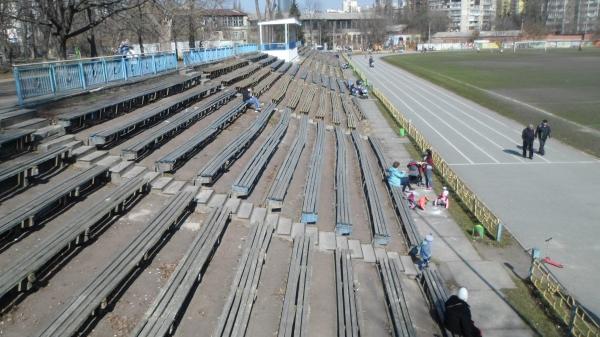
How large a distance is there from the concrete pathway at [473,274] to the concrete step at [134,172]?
24.2 ft

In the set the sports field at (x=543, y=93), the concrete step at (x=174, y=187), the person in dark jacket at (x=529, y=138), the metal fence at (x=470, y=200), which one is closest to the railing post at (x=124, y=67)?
the concrete step at (x=174, y=187)

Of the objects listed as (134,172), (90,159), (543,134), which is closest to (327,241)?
(134,172)

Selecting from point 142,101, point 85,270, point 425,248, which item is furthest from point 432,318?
point 142,101

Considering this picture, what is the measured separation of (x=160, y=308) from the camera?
6539 mm

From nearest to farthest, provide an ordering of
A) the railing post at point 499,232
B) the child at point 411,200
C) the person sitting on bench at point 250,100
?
1. the railing post at point 499,232
2. the child at point 411,200
3. the person sitting on bench at point 250,100

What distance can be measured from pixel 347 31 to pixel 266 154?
125320 millimetres

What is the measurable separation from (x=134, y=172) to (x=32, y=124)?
284 cm

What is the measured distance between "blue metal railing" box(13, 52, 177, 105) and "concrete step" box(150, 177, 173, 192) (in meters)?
4.49

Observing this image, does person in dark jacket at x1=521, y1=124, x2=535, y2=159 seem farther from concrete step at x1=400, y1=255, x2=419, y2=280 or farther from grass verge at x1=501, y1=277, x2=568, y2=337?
concrete step at x1=400, y1=255, x2=419, y2=280

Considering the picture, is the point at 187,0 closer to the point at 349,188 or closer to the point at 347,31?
the point at 349,188

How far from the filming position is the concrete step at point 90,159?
1068cm

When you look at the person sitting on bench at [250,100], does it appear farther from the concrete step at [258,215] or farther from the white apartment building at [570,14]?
the white apartment building at [570,14]

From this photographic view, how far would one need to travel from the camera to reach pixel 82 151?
11023mm

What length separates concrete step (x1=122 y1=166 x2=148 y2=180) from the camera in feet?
35.1
